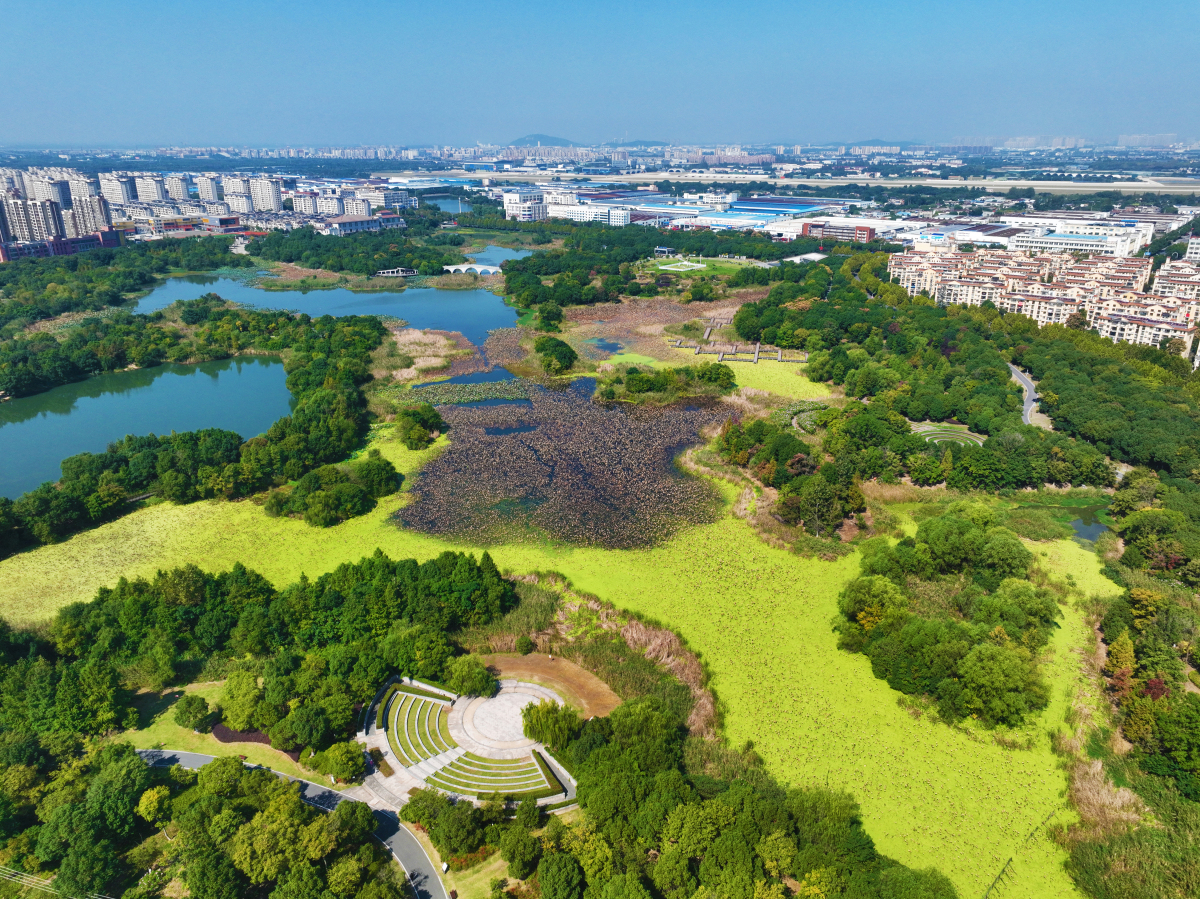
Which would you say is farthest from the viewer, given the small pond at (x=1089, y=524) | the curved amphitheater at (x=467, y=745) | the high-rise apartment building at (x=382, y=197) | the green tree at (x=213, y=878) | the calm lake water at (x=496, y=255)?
the high-rise apartment building at (x=382, y=197)

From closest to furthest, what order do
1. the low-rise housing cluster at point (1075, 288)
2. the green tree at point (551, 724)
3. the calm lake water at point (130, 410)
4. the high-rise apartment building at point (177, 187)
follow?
the green tree at point (551, 724), the calm lake water at point (130, 410), the low-rise housing cluster at point (1075, 288), the high-rise apartment building at point (177, 187)

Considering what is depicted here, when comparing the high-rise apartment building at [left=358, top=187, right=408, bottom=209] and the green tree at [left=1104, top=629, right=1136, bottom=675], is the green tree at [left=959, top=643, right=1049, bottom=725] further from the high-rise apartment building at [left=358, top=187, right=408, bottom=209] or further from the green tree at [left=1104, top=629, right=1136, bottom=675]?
the high-rise apartment building at [left=358, top=187, right=408, bottom=209]

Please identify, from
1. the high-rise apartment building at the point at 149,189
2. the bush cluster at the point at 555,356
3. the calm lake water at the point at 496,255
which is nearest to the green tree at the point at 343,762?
the bush cluster at the point at 555,356

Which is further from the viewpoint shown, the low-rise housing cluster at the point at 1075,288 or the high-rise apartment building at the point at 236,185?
the high-rise apartment building at the point at 236,185

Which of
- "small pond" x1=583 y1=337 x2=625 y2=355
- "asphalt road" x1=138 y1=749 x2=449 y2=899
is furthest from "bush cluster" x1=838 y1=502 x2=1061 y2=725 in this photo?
"small pond" x1=583 y1=337 x2=625 y2=355

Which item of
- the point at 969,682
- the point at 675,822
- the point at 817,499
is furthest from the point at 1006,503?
the point at 675,822

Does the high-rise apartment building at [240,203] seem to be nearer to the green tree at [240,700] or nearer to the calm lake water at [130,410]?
the calm lake water at [130,410]

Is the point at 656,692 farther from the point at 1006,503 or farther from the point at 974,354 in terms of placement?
the point at 974,354

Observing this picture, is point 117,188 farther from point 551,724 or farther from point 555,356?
point 551,724
